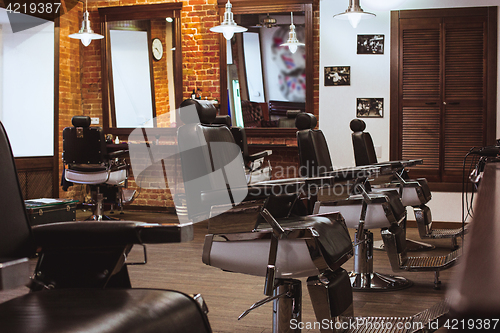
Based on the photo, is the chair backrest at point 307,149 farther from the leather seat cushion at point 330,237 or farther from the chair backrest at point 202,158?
the leather seat cushion at point 330,237

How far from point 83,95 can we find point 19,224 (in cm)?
655

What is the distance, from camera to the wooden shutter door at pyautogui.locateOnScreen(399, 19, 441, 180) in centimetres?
566

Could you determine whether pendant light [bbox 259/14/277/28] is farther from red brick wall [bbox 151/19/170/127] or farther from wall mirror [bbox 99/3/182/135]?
red brick wall [bbox 151/19/170/127]

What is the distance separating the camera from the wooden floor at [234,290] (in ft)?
8.35

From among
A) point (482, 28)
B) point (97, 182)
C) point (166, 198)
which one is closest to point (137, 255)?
point (97, 182)

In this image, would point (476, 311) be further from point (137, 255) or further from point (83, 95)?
point (83, 95)

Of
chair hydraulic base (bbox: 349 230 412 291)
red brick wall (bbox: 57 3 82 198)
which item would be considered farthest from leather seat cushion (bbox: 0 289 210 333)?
red brick wall (bbox: 57 3 82 198)

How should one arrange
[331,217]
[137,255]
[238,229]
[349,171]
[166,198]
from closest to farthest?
[238,229] → [331,217] → [349,171] → [137,255] → [166,198]

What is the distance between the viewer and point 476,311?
24 centimetres

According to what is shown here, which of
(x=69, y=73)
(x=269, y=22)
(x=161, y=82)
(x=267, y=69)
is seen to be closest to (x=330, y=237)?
(x=267, y=69)

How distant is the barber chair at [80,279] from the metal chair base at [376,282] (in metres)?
2.17

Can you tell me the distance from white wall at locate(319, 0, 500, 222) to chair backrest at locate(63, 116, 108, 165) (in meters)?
2.75

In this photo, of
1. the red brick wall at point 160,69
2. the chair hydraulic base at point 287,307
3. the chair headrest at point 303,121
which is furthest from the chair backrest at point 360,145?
the chair hydraulic base at point 287,307

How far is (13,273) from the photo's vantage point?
0.92 meters
